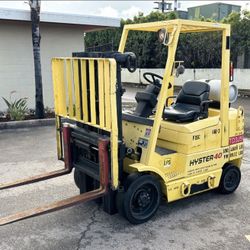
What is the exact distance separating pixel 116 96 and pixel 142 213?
148 cm

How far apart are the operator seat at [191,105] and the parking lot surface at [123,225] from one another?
1.18 metres

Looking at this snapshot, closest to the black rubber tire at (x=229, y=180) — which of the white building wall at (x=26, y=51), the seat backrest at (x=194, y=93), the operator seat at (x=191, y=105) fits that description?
the operator seat at (x=191, y=105)

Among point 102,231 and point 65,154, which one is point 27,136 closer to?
point 65,154

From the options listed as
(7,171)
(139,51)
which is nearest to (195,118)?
(7,171)

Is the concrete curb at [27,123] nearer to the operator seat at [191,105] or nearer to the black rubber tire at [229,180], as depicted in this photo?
the operator seat at [191,105]

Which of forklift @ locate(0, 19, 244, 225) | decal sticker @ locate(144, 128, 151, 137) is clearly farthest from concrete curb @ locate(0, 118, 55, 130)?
decal sticker @ locate(144, 128, 151, 137)

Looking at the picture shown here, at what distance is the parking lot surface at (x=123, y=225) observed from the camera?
3.75 metres

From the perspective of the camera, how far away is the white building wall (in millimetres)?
10578

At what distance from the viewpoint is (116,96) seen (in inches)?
147

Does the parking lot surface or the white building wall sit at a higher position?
the white building wall

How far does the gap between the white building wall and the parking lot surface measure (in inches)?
234

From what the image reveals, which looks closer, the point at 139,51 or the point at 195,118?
the point at 195,118

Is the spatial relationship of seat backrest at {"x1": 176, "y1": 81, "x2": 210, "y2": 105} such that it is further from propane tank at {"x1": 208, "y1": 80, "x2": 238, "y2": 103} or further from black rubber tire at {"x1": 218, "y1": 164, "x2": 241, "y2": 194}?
black rubber tire at {"x1": 218, "y1": 164, "x2": 241, "y2": 194}

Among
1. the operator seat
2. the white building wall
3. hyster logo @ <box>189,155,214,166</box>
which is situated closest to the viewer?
hyster logo @ <box>189,155,214,166</box>
